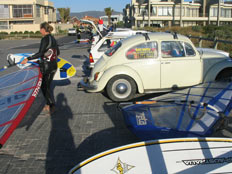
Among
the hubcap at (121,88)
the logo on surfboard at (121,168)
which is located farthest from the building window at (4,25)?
the logo on surfboard at (121,168)

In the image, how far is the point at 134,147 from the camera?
339cm

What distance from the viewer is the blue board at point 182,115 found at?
4.43 m

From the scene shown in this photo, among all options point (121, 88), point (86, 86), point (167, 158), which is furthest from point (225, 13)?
point (167, 158)

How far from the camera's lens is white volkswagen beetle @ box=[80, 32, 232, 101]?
7.01 metres

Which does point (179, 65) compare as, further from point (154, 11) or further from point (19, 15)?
point (19, 15)

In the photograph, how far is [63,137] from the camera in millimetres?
5195

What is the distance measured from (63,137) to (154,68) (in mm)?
3077

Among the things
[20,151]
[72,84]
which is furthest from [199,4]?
[20,151]

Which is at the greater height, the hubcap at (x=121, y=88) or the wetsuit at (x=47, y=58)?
the wetsuit at (x=47, y=58)

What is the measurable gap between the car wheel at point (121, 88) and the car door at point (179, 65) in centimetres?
83

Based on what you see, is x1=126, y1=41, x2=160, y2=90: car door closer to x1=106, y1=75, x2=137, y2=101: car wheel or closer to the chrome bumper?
x1=106, y1=75, x2=137, y2=101: car wheel

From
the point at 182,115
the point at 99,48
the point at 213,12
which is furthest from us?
the point at 213,12

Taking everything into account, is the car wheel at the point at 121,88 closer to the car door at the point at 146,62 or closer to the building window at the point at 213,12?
the car door at the point at 146,62

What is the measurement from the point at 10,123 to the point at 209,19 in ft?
232
